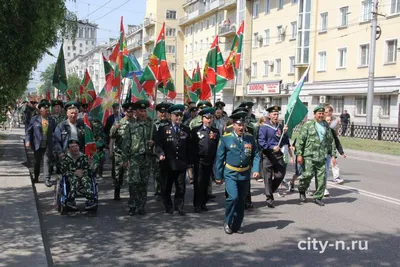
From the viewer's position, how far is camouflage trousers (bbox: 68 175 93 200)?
7.45 meters

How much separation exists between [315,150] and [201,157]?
6.84 ft

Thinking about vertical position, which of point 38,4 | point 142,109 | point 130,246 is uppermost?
point 38,4

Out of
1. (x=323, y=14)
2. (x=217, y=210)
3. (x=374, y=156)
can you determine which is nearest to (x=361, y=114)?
(x=323, y=14)

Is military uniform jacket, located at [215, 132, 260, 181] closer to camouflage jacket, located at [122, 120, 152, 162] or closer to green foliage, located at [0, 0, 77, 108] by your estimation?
camouflage jacket, located at [122, 120, 152, 162]

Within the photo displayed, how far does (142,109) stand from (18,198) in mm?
2514

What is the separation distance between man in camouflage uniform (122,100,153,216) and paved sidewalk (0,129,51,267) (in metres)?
1.49

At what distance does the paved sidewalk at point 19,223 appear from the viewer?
16.6 ft

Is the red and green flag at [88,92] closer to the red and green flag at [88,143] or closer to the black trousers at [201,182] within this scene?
the red and green flag at [88,143]

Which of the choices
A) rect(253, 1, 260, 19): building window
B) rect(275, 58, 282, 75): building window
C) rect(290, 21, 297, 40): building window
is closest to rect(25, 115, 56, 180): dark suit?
rect(290, 21, 297, 40): building window

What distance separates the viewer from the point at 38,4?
9.36 metres

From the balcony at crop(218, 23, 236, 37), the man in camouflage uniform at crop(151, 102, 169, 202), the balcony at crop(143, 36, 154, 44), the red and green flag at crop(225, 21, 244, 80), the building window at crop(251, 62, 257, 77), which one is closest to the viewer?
the man in camouflage uniform at crop(151, 102, 169, 202)

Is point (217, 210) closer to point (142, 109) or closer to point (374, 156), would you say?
point (142, 109)

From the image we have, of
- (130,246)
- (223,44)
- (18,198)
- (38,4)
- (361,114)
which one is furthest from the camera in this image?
(223,44)

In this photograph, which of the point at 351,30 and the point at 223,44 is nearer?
the point at 351,30
